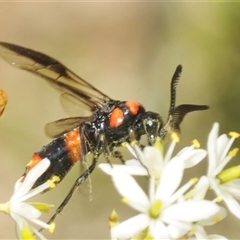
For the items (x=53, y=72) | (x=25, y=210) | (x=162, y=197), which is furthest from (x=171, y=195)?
(x=53, y=72)

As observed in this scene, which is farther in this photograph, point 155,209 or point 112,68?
point 112,68

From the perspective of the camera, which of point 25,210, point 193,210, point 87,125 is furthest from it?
point 87,125

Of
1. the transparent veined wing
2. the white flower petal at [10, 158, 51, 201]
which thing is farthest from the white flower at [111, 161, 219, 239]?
the transparent veined wing

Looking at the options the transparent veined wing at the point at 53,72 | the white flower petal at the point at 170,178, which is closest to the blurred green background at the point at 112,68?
the transparent veined wing at the point at 53,72

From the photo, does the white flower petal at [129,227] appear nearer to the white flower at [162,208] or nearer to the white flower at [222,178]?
the white flower at [162,208]

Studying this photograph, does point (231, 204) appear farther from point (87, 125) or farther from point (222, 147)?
point (87, 125)

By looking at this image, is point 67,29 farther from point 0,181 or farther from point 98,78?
point 0,181

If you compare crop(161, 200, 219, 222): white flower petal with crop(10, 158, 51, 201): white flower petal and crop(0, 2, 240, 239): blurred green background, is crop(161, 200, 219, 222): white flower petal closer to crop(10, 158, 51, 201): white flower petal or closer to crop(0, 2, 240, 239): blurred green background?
crop(10, 158, 51, 201): white flower petal

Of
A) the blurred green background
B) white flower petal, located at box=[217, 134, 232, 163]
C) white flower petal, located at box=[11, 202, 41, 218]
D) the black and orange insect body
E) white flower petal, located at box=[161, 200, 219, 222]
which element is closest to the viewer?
white flower petal, located at box=[161, 200, 219, 222]
